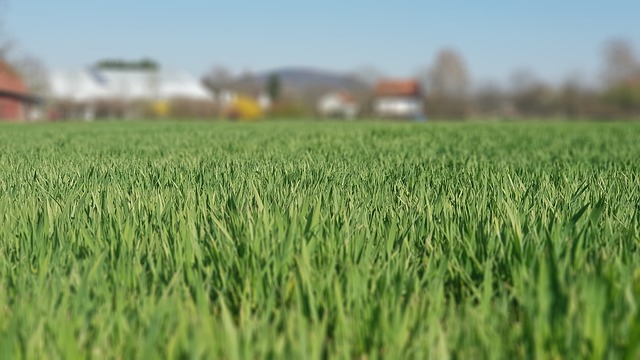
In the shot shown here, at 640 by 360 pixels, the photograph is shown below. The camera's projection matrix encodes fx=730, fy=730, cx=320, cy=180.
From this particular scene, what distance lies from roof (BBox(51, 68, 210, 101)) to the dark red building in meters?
50.2

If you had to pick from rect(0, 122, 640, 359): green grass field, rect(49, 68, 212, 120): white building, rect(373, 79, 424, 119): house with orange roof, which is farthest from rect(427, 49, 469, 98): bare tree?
rect(0, 122, 640, 359): green grass field

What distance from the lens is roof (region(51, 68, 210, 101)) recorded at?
111 metres

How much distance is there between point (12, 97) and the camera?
171 ft

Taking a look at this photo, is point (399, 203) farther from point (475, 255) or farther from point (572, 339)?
point (572, 339)

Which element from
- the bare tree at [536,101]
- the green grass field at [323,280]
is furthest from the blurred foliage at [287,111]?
the green grass field at [323,280]

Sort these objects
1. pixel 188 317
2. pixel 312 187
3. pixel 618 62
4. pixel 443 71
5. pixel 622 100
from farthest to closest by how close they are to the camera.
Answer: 1. pixel 443 71
2. pixel 618 62
3. pixel 622 100
4. pixel 312 187
5. pixel 188 317

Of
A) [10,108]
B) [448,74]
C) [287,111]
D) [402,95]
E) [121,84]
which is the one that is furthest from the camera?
[402,95]

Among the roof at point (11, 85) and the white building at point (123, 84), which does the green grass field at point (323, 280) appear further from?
the white building at point (123, 84)

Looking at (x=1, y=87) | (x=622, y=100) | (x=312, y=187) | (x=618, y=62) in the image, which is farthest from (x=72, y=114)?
(x=312, y=187)

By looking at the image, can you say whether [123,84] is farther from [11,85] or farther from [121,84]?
[11,85]

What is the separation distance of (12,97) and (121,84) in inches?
2463

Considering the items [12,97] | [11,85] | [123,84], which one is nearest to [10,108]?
[12,97]

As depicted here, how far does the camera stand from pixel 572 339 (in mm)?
1520

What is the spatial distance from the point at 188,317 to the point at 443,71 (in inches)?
4664
